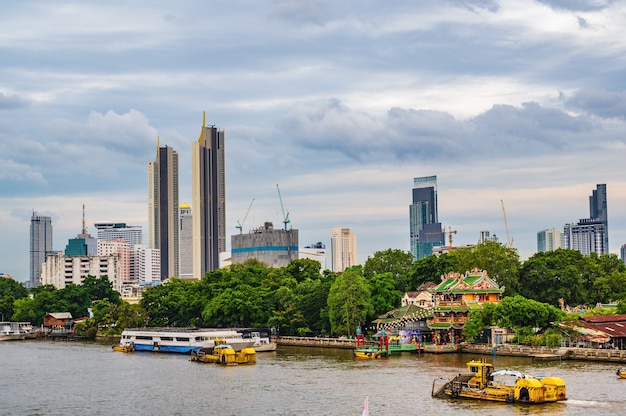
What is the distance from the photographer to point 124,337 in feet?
352

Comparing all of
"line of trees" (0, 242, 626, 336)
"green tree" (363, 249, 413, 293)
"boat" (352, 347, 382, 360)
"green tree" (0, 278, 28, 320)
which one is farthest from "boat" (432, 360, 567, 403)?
"green tree" (0, 278, 28, 320)

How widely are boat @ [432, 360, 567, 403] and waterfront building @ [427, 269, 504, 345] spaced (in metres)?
34.0

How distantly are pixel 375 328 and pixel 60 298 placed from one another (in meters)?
69.0

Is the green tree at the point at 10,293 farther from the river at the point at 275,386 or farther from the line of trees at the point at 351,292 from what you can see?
the river at the point at 275,386

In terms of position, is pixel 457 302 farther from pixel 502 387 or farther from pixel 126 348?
pixel 502 387

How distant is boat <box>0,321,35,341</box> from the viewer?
137 meters

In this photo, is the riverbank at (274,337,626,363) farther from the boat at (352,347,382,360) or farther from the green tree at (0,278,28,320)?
the green tree at (0,278,28,320)

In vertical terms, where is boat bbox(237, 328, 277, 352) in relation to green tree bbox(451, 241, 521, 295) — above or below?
below

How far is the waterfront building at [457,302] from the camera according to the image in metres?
95.8

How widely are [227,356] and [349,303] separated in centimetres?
2078

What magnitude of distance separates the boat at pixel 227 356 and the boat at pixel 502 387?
28.2 metres

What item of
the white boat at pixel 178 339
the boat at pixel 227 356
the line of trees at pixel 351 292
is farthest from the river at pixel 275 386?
the line of trees at pixel 351 292

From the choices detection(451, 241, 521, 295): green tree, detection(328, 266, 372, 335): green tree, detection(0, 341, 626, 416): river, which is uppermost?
detection(451, 241, 521, 295): green tree

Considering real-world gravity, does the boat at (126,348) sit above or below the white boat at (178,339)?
below
